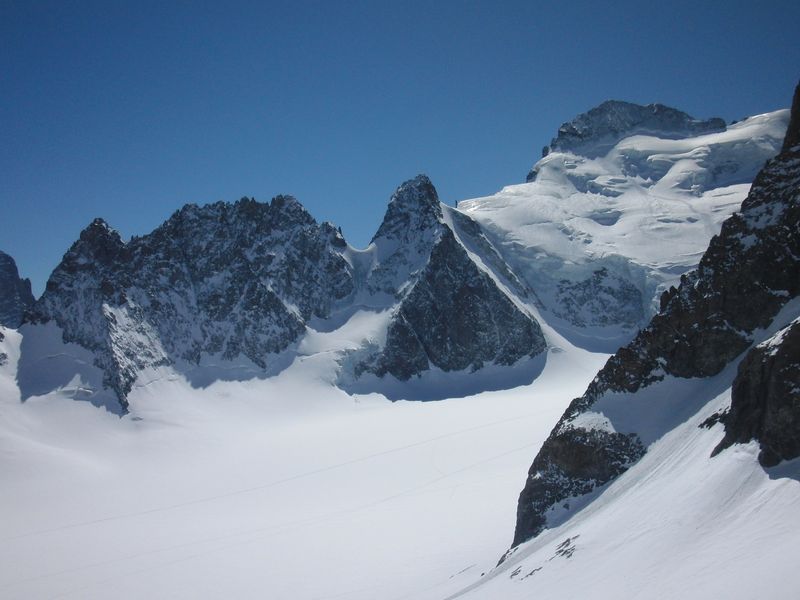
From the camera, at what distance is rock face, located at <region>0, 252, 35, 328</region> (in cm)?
10161

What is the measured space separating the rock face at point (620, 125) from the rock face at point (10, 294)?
444 feet

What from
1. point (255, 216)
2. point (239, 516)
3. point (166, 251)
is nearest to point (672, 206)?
point (255, 216)

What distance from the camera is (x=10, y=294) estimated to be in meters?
104

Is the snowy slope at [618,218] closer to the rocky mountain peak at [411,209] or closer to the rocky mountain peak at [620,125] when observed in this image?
the rocky mountain peak at [620,125]

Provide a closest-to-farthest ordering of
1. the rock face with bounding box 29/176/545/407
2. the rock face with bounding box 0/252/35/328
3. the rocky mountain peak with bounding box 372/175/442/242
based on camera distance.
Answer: the rock face with bounding box 29/176/545/407 → the rocky mountain peak with bounding box 372/175/442/242 → the rock face with bounding box 0/252/35/328

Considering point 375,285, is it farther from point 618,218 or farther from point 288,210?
Result: point 618,218

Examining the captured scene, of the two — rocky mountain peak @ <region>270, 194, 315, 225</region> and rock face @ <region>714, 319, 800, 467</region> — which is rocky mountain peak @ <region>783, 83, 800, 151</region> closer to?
rock face @ <region>714, 319, 800, 467</region>

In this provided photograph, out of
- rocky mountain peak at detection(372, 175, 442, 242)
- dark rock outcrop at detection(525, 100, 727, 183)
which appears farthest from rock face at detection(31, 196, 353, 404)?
dark rock outcrop at detection(525, 100, 727, 183)

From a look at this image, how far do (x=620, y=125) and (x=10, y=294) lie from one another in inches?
6165

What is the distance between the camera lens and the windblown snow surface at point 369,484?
16.8 metres

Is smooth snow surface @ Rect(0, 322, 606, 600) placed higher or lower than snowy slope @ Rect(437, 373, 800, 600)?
higher

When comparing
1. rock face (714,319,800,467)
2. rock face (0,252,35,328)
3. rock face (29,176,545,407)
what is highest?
rock face (0,252,35,328)

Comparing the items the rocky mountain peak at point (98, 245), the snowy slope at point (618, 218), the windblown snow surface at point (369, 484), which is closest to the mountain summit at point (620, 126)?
Answer: the snowy slope at point (618, 218)

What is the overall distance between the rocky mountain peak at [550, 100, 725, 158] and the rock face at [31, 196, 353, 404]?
89.8 metres
